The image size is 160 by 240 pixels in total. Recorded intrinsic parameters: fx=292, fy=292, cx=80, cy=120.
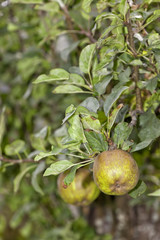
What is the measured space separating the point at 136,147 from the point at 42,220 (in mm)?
1188

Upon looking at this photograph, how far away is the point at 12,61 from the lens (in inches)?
58.1

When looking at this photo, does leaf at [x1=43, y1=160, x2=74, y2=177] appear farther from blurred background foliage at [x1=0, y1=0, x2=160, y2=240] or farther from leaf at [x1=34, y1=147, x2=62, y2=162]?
blurred background foliage at [x1=0, y1=0, x2=160, y2=240]

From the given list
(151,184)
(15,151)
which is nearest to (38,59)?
(15,151)

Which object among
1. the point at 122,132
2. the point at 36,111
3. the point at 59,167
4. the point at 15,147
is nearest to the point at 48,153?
the point at 59,167

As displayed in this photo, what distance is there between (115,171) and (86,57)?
9.2 inches

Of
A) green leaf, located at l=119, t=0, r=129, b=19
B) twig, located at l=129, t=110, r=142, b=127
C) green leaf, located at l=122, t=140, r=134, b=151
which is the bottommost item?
twig, located at l=129, t=110, r=142, b=127

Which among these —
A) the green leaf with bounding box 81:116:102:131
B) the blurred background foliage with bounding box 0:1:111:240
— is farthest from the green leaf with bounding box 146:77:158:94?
the blurred background foliage with bounding box 0:1:111:240

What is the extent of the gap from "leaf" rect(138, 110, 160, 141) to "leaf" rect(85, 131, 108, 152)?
89mm

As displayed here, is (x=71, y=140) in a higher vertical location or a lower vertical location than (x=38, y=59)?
higher

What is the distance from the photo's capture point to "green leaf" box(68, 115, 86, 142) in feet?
1.57

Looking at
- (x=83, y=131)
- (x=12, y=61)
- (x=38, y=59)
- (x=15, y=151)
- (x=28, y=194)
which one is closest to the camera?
(x=83, y=131)

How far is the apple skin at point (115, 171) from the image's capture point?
0.46 m

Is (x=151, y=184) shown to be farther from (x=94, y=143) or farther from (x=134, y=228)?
(x=94, y=143)

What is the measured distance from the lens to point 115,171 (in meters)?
0.46
